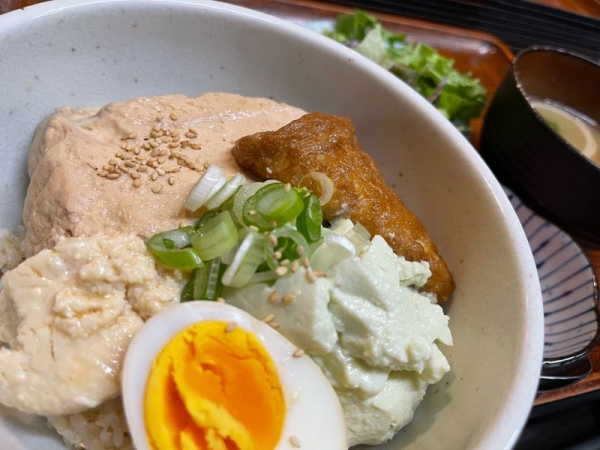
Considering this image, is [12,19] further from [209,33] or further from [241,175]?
[241,175]

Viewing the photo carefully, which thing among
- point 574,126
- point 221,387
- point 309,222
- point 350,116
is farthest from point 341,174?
point 574,126

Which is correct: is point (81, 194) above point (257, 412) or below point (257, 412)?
above

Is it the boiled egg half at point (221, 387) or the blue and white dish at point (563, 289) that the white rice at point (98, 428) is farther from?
the blue and white dish at point (563, 289)

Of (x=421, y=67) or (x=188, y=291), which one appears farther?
(x=421, y=67)

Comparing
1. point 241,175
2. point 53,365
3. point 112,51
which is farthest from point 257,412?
point 112,51

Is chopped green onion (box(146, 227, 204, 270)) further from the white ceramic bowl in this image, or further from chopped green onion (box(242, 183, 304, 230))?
the white ceramic bowl

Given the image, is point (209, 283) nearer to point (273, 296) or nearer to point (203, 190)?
point (273, 296)
